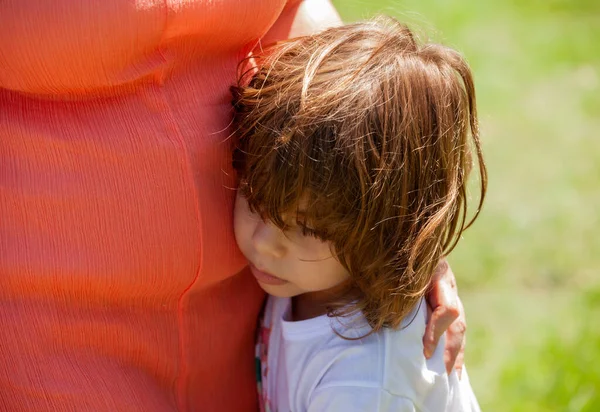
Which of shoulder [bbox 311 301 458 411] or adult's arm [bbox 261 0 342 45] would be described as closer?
shoulder [bbox 311 301 458 411]

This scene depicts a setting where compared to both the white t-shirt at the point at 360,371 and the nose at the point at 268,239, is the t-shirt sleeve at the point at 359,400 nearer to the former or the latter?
the white t-shirt at the point at 360,371

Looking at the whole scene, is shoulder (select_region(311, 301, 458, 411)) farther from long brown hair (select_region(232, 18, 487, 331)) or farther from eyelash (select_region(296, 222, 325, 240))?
eyelash (select_region(296, 222, 325, 240))

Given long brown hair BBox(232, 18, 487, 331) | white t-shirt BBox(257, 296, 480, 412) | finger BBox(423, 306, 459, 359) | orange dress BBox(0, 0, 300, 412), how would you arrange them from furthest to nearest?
finger BBox(423, 306, 459, 359), white t-shirt BBox(257, 296, 480, 412), long brown hair BBox(232, 18, 487, 331), orange dress BBox(0, 0, 300, 412)

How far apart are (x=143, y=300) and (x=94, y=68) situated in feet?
1.31

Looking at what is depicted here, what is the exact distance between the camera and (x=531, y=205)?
3561mm

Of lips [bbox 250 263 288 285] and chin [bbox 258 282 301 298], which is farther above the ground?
lips [bbox 250 263 288 285]

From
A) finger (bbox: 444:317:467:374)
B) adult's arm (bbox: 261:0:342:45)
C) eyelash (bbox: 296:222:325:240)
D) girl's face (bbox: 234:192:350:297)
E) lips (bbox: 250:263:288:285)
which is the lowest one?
finger (bbox: 444:317:467:374)

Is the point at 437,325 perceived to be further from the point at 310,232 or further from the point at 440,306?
the point at 310,232

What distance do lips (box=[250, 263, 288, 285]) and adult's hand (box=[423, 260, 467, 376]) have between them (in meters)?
0.30

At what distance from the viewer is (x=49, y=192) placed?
1.33 metres

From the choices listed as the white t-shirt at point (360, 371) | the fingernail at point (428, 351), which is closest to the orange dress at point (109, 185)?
the white t-shirt at point (360, 371)

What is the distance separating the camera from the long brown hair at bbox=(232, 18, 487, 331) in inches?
55.5

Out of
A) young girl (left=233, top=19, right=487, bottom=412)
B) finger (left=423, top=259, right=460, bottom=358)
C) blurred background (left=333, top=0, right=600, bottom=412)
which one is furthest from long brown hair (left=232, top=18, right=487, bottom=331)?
blurred background (left=333, top=0, right=600, bottom=412)

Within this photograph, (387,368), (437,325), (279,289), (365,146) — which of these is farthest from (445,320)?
(365,146)
